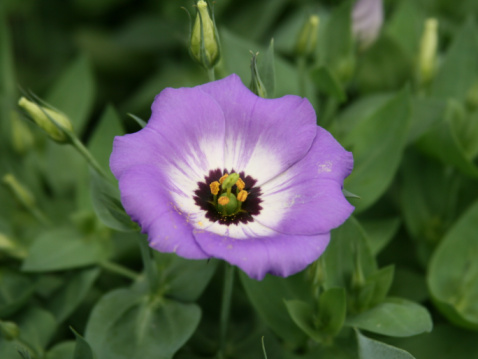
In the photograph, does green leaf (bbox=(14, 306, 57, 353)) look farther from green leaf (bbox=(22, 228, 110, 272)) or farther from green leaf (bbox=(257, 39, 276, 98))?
green leaf (bbox=(257, 39, 276, 98))

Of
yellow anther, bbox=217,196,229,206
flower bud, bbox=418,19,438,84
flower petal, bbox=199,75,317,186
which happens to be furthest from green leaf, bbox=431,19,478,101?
yellow anther, bbox=217,196,229,206

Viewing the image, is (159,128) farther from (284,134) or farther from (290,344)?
(290,344)

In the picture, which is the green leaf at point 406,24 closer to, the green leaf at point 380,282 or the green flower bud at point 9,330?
the green leaf at point 380,282

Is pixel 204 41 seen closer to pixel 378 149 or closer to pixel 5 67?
pixel 378 149

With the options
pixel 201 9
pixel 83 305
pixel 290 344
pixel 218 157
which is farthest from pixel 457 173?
pixel 83 305

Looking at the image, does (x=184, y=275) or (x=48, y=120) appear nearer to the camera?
(x=48, y=120)

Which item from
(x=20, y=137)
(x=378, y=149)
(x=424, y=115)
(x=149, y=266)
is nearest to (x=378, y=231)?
(x=378, y=149)
